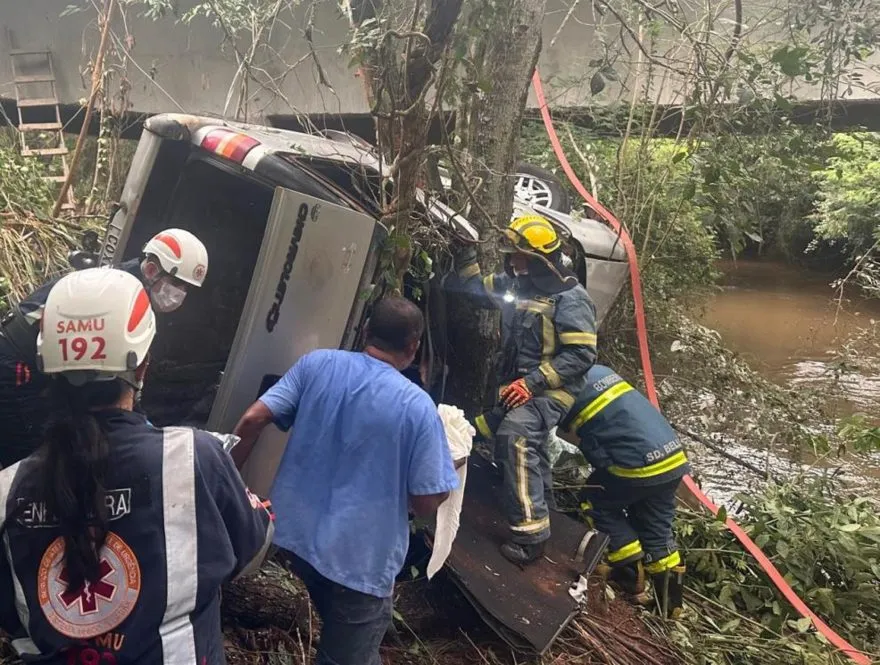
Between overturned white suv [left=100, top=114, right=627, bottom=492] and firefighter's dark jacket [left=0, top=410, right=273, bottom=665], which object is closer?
firefighter's dark jacket [left=0, top=410, right=273, bottom=665]

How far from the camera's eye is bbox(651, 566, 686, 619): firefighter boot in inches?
144

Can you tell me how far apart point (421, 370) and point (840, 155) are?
2.53 metres

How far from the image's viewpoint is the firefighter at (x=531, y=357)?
11.1 feet

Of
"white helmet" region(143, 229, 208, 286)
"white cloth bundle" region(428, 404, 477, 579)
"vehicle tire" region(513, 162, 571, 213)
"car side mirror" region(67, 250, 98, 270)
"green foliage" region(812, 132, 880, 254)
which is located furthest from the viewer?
"green foliage" region(812, 132, 880, 254)

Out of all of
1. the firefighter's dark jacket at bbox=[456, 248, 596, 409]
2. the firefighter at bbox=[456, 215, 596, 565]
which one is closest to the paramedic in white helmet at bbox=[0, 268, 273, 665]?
the firefighter at bbox=[456, 215, 596, 565]

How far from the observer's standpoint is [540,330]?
3.74 m

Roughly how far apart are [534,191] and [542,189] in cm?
8

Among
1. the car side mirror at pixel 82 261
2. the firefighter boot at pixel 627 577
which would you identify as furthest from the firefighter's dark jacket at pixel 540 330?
the car side mirror at pixel 82 261

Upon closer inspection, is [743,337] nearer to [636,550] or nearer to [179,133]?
[636,550]

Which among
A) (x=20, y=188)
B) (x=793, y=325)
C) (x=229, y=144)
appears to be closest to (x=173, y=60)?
(x=20, y=188)

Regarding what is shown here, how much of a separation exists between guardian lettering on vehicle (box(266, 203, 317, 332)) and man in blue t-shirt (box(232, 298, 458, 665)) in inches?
13.5

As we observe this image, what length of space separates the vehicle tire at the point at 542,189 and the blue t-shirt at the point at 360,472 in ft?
14.7

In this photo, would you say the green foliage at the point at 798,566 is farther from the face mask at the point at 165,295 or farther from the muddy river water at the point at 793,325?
the face mask at the point at 165,295

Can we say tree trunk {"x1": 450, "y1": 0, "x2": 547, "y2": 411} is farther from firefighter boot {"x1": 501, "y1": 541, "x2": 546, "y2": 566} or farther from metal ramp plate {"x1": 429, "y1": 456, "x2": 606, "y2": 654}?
firefighter boot {"x1": 501, "y1": 541, "x2": 546, "y2": 566}
